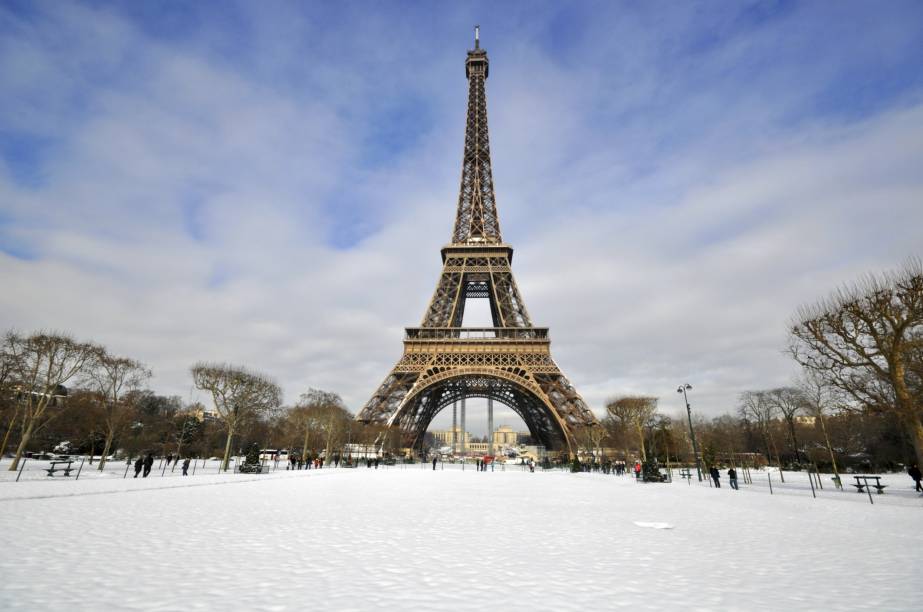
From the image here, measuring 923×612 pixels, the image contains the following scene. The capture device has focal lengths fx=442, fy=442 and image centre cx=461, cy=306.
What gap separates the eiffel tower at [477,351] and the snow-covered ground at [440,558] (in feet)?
101

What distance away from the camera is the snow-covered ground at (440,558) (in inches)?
178

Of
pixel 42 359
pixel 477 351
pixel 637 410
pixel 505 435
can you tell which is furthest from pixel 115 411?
pixel 505 435

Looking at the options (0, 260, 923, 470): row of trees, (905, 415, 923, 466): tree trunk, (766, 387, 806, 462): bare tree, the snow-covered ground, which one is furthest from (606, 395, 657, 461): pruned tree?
the snow-covered ground

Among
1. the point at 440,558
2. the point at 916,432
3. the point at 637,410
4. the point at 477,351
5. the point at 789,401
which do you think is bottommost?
the point at 440,558

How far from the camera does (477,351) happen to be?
1822 inches

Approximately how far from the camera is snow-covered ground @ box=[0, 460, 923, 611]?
4523 millimetres

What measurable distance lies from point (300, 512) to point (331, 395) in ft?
151

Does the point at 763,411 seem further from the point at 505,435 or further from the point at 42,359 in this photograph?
the point at 505,435

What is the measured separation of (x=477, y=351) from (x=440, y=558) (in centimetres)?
3991

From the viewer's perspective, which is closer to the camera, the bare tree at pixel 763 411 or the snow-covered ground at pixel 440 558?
the snow-covered ground at pixel 440 558

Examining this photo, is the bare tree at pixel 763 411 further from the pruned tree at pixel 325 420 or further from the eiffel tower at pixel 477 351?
the pruned tree at pixel 325 420

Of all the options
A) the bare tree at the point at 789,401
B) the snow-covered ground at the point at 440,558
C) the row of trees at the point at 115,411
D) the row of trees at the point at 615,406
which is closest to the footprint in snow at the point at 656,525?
the snow-covered ground at the point at 440,558

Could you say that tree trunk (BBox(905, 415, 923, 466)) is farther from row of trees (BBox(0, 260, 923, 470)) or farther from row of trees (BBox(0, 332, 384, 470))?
row of trees (BBox(0, 332, 384, 470))

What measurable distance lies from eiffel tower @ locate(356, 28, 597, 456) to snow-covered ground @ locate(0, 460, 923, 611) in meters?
30.8
